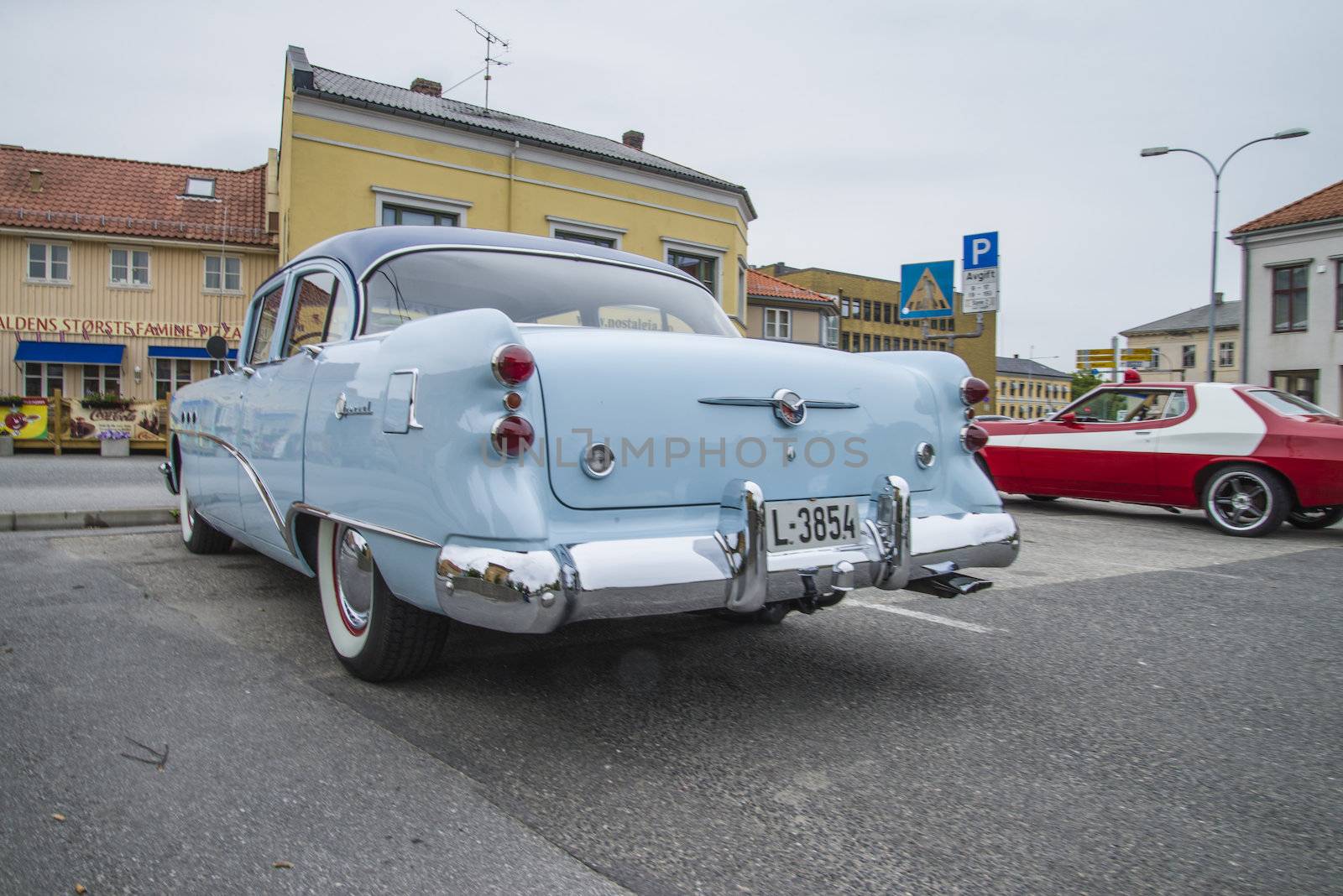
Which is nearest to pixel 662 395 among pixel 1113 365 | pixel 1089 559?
pixel 1089 559

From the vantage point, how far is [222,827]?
2199 mm

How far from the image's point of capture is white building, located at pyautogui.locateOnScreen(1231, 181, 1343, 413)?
29578 mm

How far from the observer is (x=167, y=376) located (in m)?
27.1

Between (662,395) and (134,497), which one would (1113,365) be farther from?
(662,395)

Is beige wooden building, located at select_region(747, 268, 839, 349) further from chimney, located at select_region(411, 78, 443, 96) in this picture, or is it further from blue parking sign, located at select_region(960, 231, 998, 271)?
blue parking sign, located at select_region(960, 231, 998, 271)

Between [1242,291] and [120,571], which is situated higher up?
[1242,291]

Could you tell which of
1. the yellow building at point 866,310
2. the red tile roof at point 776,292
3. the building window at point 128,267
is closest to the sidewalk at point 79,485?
the building window at point 128,267

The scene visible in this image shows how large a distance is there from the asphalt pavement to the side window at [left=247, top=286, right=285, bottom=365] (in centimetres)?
122

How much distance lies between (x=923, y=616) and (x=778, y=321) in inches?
1618

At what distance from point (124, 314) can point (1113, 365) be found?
94.7 feet

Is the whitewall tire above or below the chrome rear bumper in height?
below

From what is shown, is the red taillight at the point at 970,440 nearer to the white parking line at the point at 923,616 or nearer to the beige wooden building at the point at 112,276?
the white parking line at the point at 923,616

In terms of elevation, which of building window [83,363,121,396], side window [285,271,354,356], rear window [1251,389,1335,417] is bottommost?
rear window [1251,389,1335,417]

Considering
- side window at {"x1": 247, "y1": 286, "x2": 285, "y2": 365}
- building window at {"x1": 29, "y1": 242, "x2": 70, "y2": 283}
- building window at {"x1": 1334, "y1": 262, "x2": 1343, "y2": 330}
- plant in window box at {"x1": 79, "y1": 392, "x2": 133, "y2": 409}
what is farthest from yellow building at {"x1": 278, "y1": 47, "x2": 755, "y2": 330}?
building window at {"x1": 1334, "y1": 262, "x2": 1343, "y2": 330}
